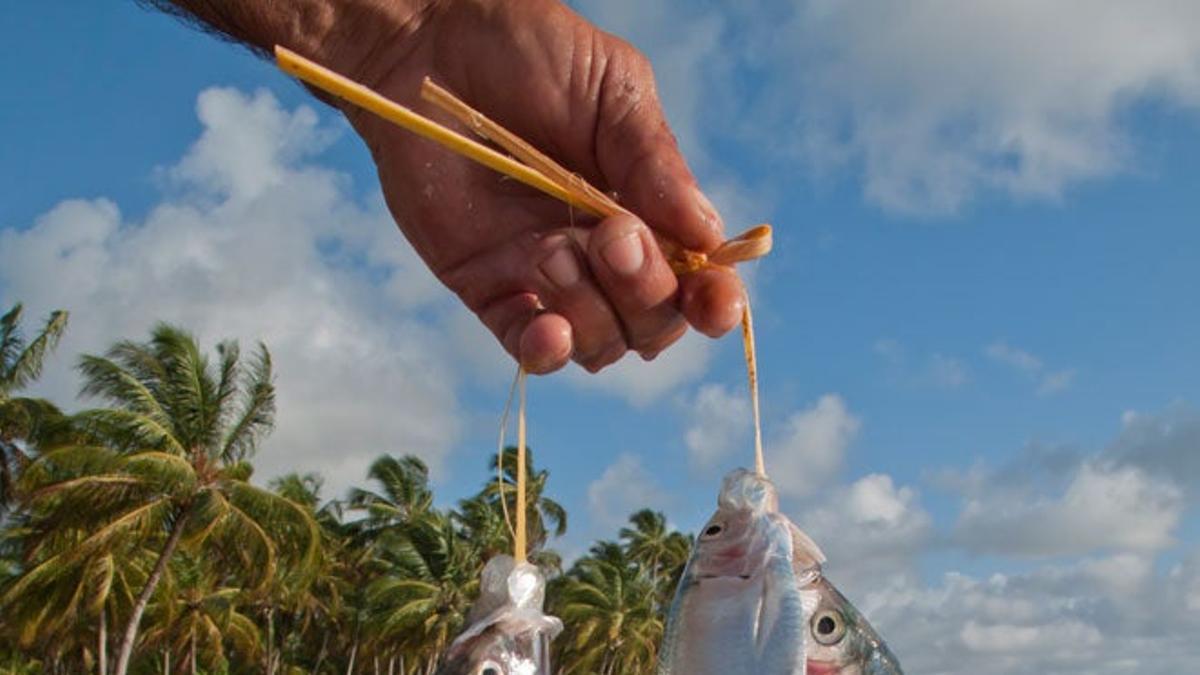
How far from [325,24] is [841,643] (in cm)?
196

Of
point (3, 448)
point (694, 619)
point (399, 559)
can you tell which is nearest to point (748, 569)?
point (694, 619)

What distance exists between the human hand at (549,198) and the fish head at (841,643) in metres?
0.66

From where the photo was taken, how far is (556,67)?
3092 mm

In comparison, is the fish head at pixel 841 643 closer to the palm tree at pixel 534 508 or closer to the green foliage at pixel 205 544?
the green foliage at pixel 205 544

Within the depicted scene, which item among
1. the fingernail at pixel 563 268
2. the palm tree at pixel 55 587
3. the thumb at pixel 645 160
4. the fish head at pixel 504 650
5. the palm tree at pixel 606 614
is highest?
the palm tree at pixel 606 614

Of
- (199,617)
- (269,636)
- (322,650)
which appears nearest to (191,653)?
(199,617)

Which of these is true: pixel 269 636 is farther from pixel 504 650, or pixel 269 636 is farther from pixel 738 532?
pixel 738 532

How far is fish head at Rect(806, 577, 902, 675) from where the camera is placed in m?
2.60

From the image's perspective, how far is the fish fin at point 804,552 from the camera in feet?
8.88

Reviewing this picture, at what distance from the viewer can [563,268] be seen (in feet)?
9.82

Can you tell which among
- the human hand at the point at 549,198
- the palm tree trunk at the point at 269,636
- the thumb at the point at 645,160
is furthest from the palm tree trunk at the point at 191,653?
the thumb at the point at 645,160

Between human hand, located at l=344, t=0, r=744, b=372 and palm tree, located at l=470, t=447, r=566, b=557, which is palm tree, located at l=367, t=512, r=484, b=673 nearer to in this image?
palm tree, located at l=470, t=447, r=566, b=557

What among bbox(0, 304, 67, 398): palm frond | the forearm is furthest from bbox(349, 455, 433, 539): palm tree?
the forearm

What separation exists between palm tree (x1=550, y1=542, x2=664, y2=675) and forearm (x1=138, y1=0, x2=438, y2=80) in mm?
47153
